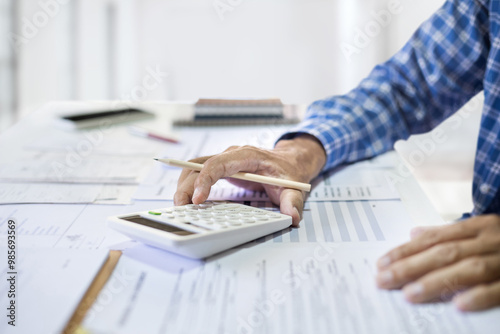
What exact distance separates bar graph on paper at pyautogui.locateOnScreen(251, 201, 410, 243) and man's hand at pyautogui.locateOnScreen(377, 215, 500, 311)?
89 millimetres

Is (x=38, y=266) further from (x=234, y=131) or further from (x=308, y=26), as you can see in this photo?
(x=308, y=26)

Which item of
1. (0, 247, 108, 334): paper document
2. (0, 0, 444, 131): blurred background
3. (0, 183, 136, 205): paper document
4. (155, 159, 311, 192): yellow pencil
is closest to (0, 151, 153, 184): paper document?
(0, 183, 136, 205): paper document

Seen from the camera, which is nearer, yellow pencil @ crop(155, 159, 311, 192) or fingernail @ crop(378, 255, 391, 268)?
fingernail @ crop(378, 255, 391, 268)

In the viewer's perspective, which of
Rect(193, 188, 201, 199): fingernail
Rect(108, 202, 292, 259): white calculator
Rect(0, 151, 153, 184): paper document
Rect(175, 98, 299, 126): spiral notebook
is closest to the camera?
Rect(108, 202, 292, 259): white calculator

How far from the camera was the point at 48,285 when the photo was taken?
51 centimetres

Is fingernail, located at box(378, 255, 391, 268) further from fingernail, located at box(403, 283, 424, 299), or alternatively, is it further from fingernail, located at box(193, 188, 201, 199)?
fingernail, located at box(193, 188, 201, 199)

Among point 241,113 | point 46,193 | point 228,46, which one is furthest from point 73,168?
point 228,46

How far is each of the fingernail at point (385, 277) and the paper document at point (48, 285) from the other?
0.28 meters

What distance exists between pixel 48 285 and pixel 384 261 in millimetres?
326

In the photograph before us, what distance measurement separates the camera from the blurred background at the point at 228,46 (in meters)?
3.10

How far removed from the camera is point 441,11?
0.94 metres

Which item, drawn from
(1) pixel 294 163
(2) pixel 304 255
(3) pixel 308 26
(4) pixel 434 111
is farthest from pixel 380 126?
(3) pixel 308 26

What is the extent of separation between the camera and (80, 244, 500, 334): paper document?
0.44m

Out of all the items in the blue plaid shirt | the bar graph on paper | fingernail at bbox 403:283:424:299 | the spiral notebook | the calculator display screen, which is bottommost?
fingernail at bbox 403:283:424:299
